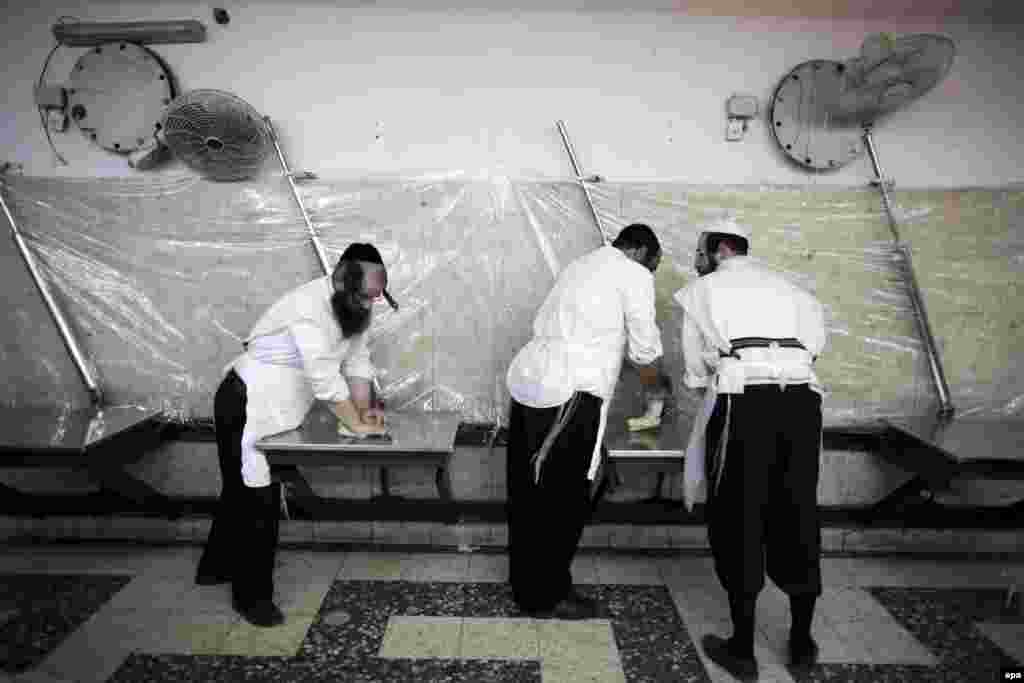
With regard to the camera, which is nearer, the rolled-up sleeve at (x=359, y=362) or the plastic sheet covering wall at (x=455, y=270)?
the rolled-up sleeve at (x=359, y=362)

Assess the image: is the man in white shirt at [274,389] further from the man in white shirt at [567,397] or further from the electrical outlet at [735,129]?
the electrical outlet at [735,129]

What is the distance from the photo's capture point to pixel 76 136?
9.19 feet

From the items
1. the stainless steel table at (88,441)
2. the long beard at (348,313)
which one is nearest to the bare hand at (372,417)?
the long beard at (348,313)

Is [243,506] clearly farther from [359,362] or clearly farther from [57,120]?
[57,120]

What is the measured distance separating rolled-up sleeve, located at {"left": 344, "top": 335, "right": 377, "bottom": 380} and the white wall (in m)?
0.84

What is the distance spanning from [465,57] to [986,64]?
2.37m

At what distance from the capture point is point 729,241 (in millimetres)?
2205

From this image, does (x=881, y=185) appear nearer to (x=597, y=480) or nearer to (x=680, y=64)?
(x=680, y=64)

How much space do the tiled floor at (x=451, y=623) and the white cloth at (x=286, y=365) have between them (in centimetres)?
61

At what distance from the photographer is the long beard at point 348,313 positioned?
2.20 metres

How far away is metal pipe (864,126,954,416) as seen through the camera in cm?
276

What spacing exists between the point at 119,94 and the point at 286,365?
5.15 ft

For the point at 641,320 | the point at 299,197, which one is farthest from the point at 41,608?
the point at 641,320

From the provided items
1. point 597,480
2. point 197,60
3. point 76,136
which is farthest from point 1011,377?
point 76,136
